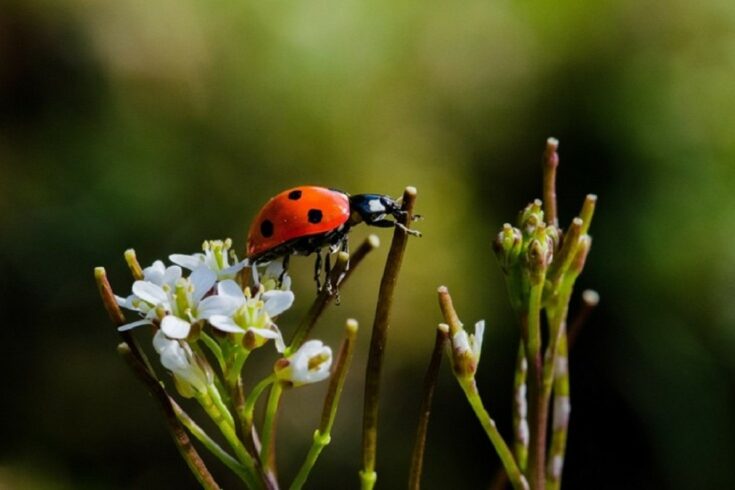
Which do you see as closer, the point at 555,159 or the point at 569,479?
the point at 555,159

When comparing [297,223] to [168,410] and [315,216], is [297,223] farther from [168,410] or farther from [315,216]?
[168,410]

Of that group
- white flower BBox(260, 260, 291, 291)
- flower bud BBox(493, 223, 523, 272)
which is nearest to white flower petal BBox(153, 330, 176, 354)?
white flower BBox(260, 260, 291, 291)

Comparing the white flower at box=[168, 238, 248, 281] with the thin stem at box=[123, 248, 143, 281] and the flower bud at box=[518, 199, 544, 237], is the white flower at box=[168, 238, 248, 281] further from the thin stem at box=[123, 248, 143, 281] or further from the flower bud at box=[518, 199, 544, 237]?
the flower bud at box=[518, 199, 544, 237]

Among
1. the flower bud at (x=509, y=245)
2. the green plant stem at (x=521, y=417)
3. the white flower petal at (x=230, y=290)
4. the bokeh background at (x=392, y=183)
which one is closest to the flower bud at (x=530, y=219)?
the flower bud at (x=509, y=245)

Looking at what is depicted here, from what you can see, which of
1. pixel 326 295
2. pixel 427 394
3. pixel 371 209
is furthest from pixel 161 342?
pixel 371 209

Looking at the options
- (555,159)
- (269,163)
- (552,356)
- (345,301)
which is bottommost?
(552,356)

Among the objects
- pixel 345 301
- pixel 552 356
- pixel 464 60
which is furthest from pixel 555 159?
pixel 464 60

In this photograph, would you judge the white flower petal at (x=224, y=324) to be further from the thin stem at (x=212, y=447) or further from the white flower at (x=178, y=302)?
the thin stem at (x=212, y=447)

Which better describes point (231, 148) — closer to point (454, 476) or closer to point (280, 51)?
point (280, 51)
